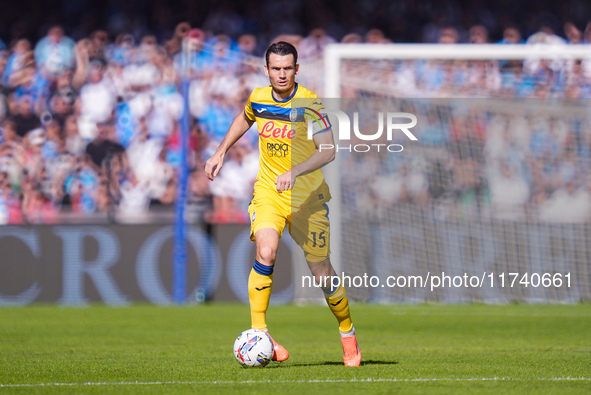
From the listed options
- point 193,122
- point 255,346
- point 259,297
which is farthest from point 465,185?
point 255,346

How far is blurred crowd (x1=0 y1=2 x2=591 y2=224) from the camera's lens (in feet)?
37.8

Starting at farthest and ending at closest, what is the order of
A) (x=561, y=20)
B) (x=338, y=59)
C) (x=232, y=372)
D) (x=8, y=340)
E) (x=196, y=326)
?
(x=561, y=20) → (x=338, y=59) → (x=196, y=326) → (x=8, y=340) → (x=232, y=372)

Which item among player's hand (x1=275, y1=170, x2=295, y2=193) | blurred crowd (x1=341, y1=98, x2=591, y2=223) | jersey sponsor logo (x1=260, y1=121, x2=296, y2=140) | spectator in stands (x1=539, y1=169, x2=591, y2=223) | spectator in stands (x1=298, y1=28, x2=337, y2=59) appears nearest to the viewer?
player's hand (x1=275, y1=170, x2=295, y2=193)

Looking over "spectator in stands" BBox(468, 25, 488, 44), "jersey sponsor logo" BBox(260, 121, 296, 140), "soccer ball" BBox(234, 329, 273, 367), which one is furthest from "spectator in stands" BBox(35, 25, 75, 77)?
"soccer ball" BBox(234, 329, 273, 367)

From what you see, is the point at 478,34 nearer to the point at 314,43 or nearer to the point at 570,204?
the point at 314,43

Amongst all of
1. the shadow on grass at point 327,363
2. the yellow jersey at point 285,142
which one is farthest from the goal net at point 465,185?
the yellow jersey at point 285,142

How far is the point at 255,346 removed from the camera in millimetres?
5410

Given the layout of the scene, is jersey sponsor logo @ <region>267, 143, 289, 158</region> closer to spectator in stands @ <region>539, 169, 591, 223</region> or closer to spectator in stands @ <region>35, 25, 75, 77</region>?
spectator in stands @ <region>539, 169, 591, 223</region>

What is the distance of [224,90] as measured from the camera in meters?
13.3

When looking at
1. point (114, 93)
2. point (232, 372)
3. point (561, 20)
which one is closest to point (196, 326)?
point (232, 372)

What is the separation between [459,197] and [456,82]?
164 centimetres

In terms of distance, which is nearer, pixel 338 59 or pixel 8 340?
pixel 8 340

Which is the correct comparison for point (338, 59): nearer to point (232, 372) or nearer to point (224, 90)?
point (224, 90)

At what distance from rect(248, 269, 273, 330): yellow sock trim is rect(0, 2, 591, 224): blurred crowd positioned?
20.0 ft
